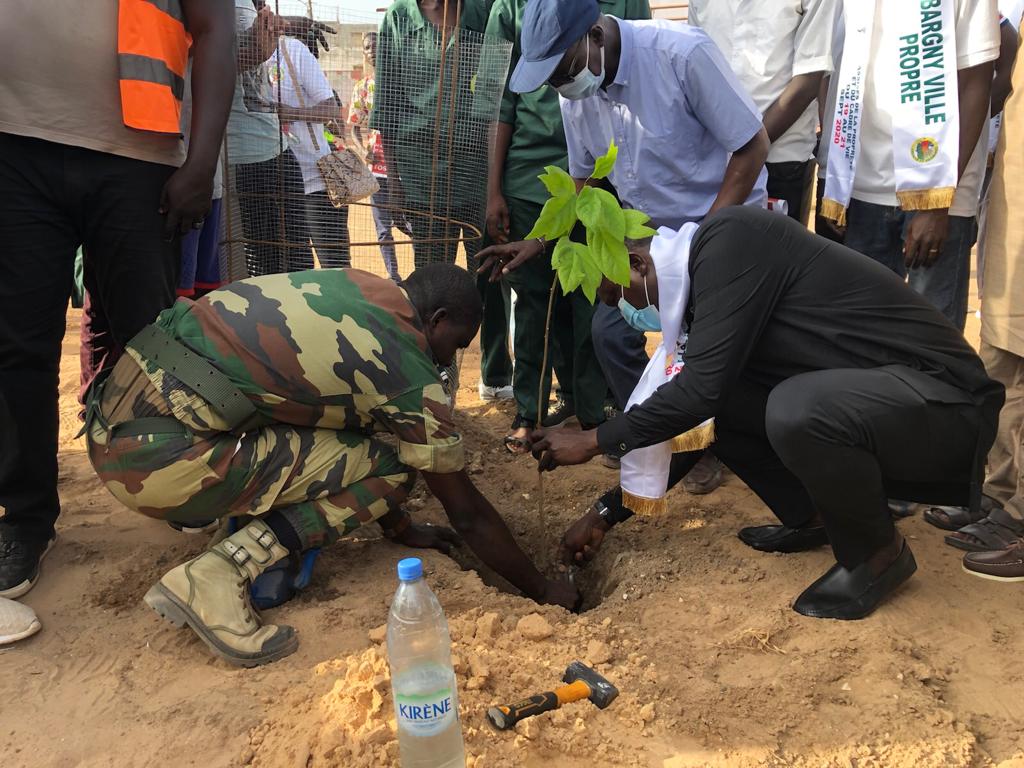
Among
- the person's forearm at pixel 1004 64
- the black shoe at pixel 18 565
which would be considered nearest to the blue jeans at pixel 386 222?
the black shoe at pixel 18 565

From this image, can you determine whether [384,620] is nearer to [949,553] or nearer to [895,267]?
[949,553]

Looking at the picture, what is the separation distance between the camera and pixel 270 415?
8.06ft

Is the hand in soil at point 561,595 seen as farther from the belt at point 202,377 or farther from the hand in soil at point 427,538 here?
the belt at point 202,377

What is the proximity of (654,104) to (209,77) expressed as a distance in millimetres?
1555

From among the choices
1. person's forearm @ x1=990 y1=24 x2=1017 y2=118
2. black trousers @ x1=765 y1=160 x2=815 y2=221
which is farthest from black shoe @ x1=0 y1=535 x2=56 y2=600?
person's forearm @ x1=990 y1=24 x2=1017 y2=118

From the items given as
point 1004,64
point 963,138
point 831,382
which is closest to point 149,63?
point 831,382

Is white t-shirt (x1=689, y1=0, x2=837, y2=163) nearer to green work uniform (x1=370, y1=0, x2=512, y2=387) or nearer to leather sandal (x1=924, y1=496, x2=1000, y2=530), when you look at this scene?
green work uniform (x1=370, y1=0, x2=512, y2=387)

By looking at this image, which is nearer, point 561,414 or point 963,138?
point 963,138

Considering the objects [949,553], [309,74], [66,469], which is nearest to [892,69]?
[949,553]

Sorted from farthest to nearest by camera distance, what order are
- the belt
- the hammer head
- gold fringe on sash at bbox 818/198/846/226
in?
gold fringe on sash at bbox 818/198/846/226
the belt
the hammer head

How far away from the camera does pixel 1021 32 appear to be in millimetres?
2785

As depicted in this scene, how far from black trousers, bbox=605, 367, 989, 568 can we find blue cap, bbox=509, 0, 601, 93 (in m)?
1.37

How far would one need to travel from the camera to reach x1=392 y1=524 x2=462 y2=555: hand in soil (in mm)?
2887

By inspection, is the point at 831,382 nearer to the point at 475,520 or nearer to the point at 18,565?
the point at 475,520
